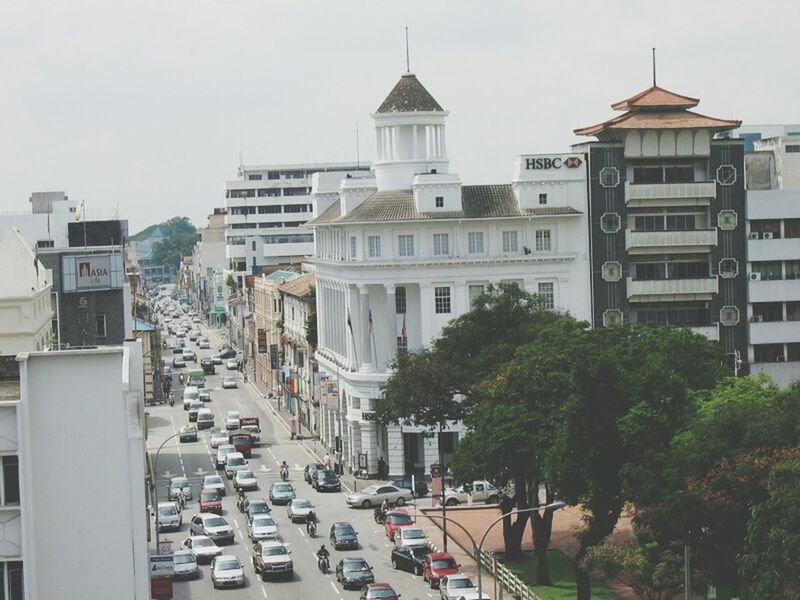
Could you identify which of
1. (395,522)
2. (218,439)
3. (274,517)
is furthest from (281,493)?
(218,439)

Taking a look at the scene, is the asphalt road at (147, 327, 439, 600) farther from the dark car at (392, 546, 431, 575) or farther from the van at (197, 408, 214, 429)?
the van at (197, 408, 214, 429)

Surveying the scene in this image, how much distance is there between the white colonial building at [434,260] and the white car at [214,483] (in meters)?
11.3

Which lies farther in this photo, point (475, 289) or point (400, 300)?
point (400, 300)

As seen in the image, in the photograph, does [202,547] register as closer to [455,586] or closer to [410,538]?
[410,538]

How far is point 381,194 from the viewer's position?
4385 inches

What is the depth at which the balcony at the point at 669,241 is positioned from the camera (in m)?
107

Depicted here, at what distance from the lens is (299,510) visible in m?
88.1

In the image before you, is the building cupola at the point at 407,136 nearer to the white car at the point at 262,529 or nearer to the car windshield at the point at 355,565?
the white car at the point at 262,529

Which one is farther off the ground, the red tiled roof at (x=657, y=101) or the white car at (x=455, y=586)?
the red tiled roof at (x=657, y=101)

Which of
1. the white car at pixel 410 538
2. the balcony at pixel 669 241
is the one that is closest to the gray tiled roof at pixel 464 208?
the balcony at pixel 669 241

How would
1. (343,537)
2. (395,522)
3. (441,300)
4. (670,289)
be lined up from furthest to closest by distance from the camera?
(670,289) → (441,300) → (395,522) → (343,537)

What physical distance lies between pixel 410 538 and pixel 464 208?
35668 mm

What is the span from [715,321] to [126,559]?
2739 inches

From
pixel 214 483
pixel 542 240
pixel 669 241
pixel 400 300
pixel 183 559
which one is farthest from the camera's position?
pixel 542 240
